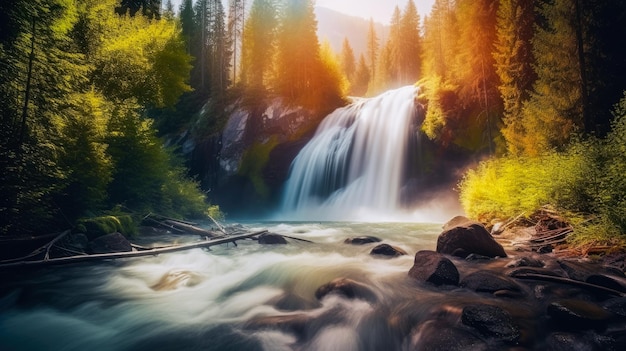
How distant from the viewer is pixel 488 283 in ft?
17.8

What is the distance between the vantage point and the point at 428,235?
12.5m

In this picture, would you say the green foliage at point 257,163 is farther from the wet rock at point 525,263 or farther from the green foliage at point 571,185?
the wet rock at point 525,263

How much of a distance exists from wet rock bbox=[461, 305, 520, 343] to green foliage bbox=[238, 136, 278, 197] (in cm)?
2643

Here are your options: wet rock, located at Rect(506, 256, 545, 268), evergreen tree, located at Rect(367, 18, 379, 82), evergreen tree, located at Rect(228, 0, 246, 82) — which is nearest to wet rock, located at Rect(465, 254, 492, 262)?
wet rock, located at Rect(506, 256, 545, 268)

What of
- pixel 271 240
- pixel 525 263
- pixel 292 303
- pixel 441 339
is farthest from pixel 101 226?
pixel 525 263

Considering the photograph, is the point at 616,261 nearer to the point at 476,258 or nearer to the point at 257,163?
the point at 476,258

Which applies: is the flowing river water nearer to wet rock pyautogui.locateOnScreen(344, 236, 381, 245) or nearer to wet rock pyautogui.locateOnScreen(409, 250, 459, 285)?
wet rock pyautogui.locateOnScreen(409, 250, 459, 285)

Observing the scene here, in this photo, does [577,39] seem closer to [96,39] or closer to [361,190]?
[361,190]

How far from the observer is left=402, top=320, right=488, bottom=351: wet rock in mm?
3648

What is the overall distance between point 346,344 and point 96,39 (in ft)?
45.4

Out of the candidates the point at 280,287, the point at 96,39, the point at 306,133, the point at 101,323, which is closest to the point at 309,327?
the point at 280,287

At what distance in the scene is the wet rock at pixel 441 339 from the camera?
3648 millimetres

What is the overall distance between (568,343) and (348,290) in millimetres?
3129

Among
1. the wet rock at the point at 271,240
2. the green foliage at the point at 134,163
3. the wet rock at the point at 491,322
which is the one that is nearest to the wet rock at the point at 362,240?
the wet rock at the point at 271,240
